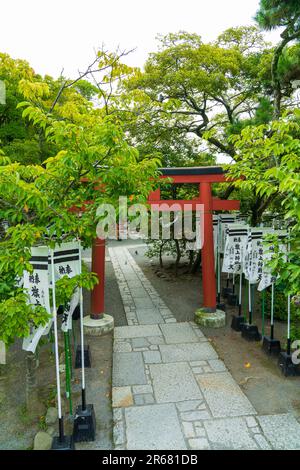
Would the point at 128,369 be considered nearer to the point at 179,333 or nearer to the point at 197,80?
the point at 179,333

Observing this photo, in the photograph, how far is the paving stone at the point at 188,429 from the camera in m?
4.34

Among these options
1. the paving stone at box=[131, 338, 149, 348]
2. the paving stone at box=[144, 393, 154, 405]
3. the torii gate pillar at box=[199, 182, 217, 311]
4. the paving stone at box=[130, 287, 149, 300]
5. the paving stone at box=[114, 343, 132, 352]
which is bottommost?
the paving stone at box=[144, 393, 154, 405]

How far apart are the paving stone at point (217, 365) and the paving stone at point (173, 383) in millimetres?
465

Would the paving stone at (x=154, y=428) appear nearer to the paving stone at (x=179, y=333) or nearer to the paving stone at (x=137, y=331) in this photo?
the paving stone at (x=179, y=333)

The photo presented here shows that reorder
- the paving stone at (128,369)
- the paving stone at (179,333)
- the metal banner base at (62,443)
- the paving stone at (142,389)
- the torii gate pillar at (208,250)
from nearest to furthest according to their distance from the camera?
1. the metal banner base at (62,443)
2. the paving stone at (142,389)
3. the paving stone at (128,369)
4. the paving stone at (179,333)
5. the torii gate pillar at (208,250)

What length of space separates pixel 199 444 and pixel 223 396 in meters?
1.22

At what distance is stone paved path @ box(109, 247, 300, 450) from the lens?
168 inches

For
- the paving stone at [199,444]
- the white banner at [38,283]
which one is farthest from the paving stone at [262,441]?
the white banner at [38,283]

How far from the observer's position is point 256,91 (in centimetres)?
1130

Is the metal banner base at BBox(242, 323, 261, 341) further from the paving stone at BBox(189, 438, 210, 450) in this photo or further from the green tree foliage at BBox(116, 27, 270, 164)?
the green tree foliage at BBox(116, 27, 270, 164)

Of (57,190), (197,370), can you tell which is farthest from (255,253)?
(57,190)

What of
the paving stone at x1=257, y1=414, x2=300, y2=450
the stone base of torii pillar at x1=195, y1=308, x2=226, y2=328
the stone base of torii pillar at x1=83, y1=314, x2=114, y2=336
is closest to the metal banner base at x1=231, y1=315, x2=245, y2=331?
the stone base of torii pillar at x1=195, y1=308, x2=226, y2=328

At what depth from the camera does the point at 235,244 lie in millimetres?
8359

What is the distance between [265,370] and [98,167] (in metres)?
4.65
